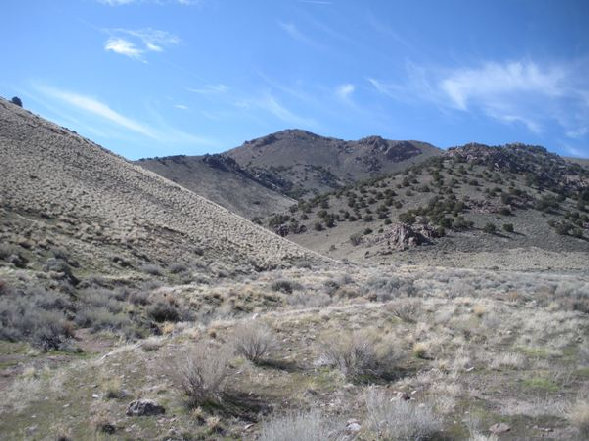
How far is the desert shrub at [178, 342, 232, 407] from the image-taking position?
6.94m

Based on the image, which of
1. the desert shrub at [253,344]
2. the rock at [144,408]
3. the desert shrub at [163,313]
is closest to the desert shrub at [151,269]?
the desert shrub at [163,313]

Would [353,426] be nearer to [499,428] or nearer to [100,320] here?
[499,428]

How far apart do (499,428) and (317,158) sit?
151m

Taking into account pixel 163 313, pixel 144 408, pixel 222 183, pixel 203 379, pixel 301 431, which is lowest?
pixel 163 313

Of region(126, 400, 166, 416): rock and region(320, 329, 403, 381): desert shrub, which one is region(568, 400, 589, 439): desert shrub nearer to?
region(320, 329, 403, 381): desert shrub

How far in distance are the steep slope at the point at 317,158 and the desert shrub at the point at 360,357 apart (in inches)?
4365

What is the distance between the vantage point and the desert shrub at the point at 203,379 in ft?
22.8

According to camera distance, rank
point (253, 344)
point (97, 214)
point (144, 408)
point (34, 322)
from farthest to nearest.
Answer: point (97, 214) < point (34, 322) < point (253, 344) < point (144, 408)

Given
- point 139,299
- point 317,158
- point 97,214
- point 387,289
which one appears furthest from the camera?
point 317,158

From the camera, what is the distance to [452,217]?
5975 cm

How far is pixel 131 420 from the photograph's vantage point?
652 cm

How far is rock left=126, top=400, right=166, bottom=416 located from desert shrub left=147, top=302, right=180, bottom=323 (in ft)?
30.5

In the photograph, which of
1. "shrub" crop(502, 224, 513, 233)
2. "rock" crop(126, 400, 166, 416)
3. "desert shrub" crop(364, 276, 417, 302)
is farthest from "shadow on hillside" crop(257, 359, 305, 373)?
"shrub" crop(502, 224, 513, 233)

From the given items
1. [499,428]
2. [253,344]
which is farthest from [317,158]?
[499,428]
